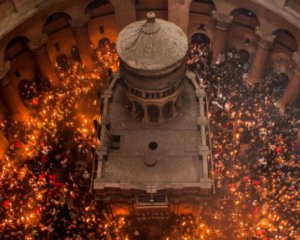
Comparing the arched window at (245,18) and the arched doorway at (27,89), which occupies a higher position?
the arched window at (245,18)

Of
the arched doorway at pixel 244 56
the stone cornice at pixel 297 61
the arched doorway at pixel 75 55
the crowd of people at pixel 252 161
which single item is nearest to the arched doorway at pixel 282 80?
the crowd of people at pixel 252 161

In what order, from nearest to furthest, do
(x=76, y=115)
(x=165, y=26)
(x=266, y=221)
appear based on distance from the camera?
(x=165, y=26)
(x=266, y=221)
(x=76, y=115)

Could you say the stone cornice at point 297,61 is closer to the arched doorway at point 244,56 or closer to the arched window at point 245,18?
the arched window at point 245,18

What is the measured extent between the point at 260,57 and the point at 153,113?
1137 centimetres

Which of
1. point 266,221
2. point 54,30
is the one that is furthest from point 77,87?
point 266,221

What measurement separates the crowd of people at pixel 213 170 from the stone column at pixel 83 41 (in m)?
1.97

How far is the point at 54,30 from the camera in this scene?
105ft

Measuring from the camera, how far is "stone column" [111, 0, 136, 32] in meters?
31.0

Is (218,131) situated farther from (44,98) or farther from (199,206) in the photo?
(44,98)

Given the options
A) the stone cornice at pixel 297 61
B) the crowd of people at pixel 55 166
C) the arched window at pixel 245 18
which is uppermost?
the arched window at pixel 245 18

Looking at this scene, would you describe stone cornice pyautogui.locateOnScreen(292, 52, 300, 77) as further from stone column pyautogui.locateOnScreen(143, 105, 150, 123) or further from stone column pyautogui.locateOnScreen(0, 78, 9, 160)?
stone column pyautogui.locateOnScreen(0, 78, 9, 160)

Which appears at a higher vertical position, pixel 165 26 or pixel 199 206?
pixel 165 26

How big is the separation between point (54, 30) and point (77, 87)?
16.6 ft

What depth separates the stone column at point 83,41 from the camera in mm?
30953
